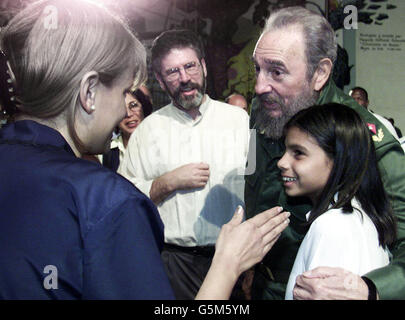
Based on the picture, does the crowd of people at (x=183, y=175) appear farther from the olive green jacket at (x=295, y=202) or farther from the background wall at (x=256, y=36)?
the background wall at (x=256, y=36)

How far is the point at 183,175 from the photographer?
207cm

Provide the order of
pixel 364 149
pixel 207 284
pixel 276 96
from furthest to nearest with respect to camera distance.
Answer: pixel 276 96, pixel 364 149, pixel 207 284

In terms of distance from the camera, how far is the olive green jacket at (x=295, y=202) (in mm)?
1085

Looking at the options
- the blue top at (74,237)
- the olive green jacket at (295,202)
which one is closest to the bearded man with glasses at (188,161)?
the olive green jacket at (295,202)

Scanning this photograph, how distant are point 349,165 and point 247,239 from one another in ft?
1.56

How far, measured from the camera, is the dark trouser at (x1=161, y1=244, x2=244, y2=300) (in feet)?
6.97

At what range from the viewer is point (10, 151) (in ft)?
2.35

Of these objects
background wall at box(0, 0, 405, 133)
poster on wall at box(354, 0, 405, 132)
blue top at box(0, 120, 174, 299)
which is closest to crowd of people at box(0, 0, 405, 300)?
blue top at box(0, 120, 174, 299)

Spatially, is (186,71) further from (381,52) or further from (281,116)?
(381,52)

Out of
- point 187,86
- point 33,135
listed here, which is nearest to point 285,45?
point 187,86
